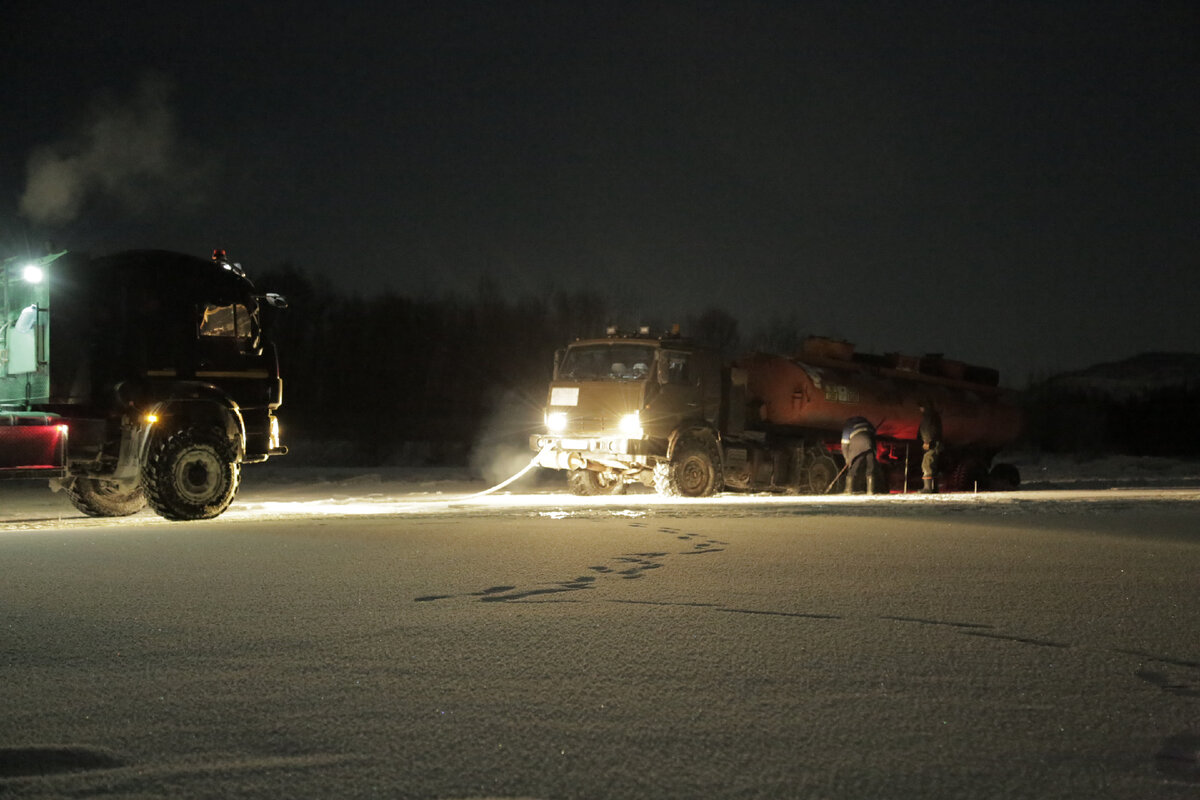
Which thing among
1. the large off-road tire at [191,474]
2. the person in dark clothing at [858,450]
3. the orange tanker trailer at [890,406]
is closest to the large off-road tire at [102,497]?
the large off-road tire at [191,474]

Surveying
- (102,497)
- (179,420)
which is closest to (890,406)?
(179,420)

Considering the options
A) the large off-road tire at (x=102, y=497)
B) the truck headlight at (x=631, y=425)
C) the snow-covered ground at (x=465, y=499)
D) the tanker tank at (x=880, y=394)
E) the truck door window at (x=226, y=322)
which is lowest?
the snow-covered ground at (x=465, y=499)

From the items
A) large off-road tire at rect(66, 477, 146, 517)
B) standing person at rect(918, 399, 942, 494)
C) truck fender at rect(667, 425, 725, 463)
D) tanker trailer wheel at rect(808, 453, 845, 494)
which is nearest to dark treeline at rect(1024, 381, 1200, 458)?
standing person at rect(918, 399, 942, 494)

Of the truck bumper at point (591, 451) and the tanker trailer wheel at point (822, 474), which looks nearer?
the truck bumper at point (591, 451)

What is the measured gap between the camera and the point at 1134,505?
1744cm

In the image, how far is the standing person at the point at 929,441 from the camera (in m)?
22.4

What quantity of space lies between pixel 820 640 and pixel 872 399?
16.4 m

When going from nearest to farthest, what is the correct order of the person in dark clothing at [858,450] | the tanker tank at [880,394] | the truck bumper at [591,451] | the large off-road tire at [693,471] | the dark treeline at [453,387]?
the truck bumper at [591,451] → the large off-road tire at [693,471] → the person in dark clothing at [858,450] → the tanker tank at [880,394] → the dark treeline at [453,387]

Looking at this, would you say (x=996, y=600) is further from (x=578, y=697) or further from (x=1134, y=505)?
(x=1134, y=505)

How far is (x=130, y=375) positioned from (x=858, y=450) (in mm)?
12874

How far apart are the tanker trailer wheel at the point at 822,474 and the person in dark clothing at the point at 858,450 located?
0.40 metres

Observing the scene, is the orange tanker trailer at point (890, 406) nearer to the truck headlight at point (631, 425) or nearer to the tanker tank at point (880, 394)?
the tanker tank at point (880, 394)

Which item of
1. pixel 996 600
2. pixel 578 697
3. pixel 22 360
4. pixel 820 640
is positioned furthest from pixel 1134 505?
pixel 22 360

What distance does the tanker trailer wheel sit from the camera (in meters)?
21.1
